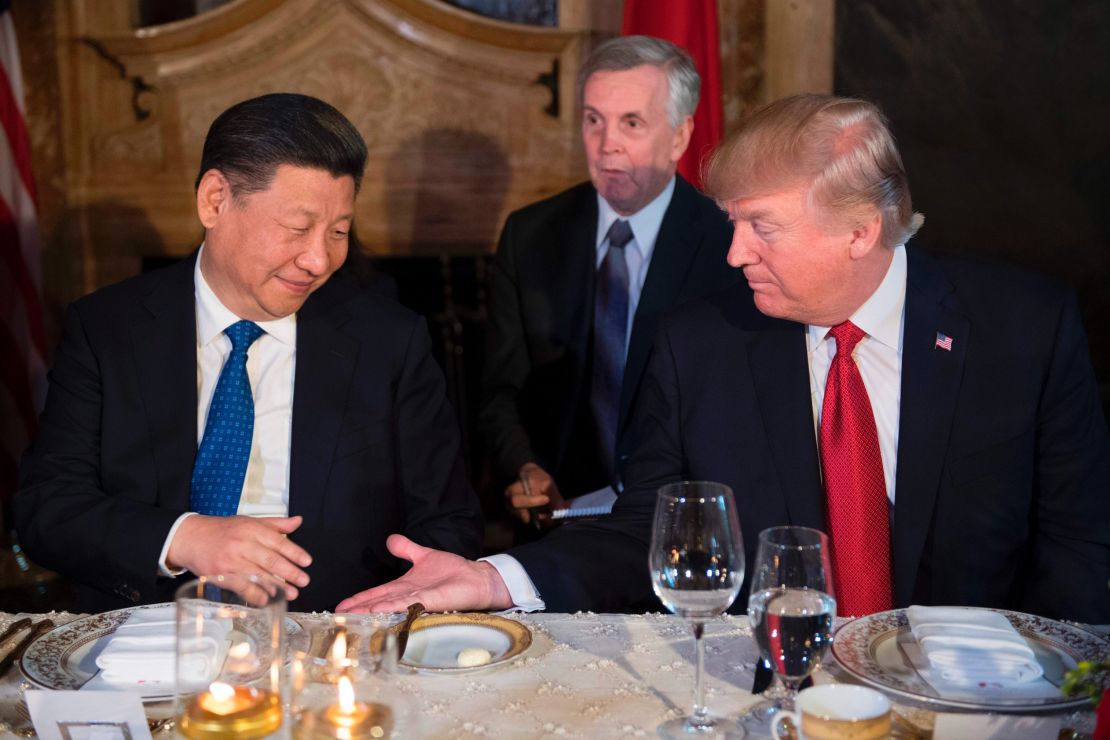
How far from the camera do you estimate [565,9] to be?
15.7 ft

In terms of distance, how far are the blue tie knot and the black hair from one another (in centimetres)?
27

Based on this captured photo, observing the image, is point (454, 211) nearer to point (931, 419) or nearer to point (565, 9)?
point (565, 9)

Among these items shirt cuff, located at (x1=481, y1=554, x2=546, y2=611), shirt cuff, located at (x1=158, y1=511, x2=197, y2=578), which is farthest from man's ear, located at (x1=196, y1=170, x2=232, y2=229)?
shirt cuff, located at (x1=481, y1=554, x2=546, y2=611)

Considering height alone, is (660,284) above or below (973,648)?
above

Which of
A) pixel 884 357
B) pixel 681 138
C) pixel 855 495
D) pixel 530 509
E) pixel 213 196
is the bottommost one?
pixel 530 509

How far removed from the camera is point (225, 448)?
A: 8.29 ft

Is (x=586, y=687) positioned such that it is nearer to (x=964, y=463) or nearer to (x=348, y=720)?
(x=348, y=720)

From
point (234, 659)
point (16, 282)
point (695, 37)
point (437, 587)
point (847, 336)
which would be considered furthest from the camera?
point (16, 282)

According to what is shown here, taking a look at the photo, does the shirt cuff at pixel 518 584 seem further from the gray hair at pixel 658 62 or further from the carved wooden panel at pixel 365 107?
the carved wooden panel at pixel 365 107

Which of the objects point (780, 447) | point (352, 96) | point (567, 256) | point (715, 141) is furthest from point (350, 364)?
point (352, 96)

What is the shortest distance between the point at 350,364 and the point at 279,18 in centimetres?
253

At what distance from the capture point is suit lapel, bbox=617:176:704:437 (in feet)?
11.1

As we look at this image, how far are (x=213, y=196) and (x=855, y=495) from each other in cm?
129

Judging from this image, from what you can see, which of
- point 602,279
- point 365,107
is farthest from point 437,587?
point 365,107
